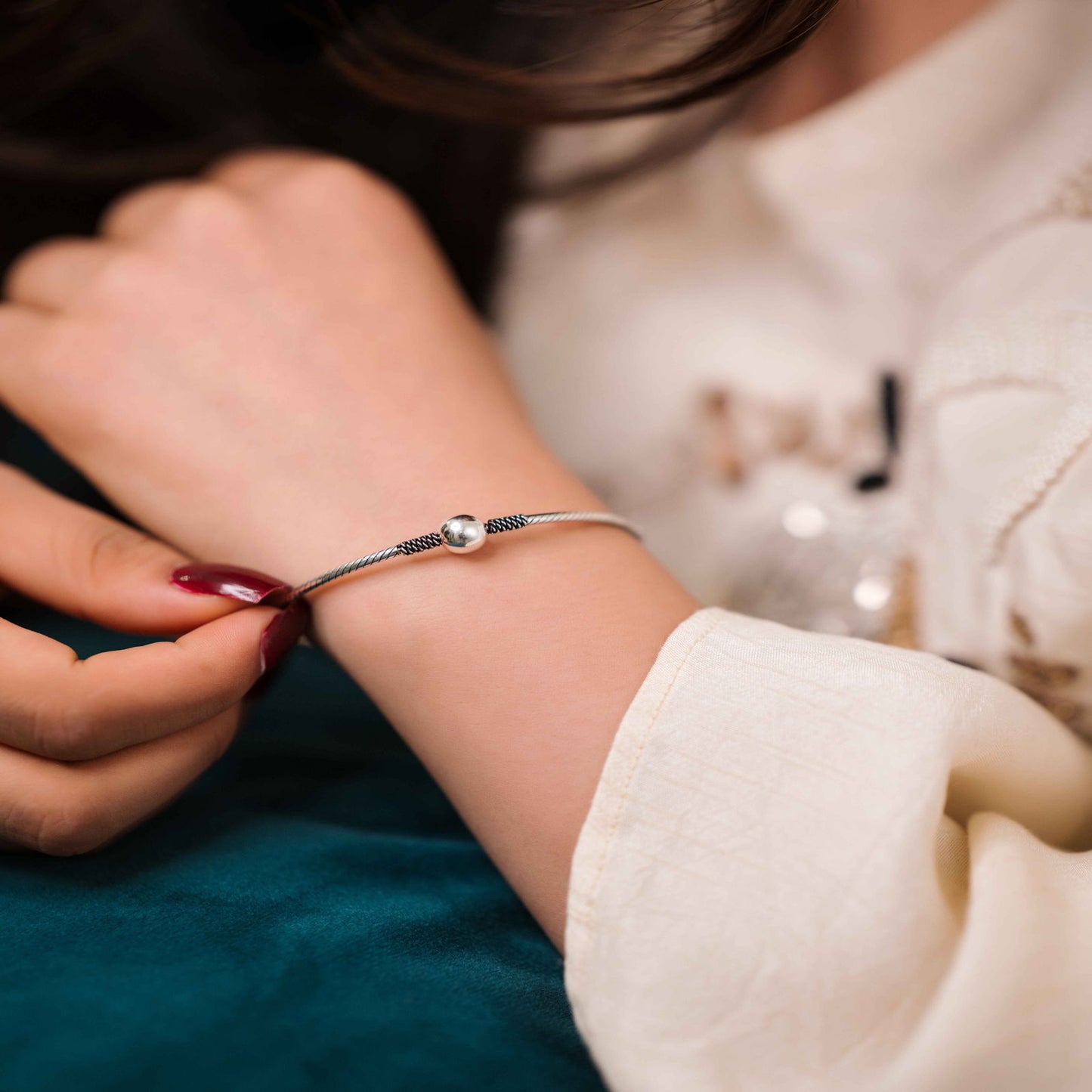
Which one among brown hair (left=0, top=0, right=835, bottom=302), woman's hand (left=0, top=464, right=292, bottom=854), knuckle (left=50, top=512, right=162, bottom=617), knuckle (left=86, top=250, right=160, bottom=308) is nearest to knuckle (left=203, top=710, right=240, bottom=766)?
woman's hand (left=0, top=464, right=292, bottom=854)

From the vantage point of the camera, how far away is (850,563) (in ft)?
2.63

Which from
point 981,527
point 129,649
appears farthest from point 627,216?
point 129,649

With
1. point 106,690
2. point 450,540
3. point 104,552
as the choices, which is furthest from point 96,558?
point 450,540

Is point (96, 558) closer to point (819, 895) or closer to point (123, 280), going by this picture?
point (123, 280)

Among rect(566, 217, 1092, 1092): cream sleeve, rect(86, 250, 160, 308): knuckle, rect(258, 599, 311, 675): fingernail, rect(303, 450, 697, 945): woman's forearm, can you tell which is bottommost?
rect(566, 217, 1092, 1092): cream sleeve

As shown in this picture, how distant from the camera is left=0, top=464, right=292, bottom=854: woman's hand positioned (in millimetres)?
465

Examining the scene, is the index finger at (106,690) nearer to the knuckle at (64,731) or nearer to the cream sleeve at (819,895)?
the knuckle at (64,731)

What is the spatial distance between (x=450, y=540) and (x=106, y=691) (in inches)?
8.0

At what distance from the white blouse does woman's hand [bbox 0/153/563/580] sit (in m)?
0.22

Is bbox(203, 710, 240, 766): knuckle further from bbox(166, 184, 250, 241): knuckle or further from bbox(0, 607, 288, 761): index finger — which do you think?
bbox(166, 184, 250, 241): knuckle

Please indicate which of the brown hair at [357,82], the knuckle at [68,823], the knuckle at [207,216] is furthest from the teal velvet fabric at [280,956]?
the brown hair at [357,82]

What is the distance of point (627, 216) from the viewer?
932 mm

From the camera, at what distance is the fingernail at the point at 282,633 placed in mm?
527

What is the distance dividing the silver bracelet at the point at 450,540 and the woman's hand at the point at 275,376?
2 centimetres
